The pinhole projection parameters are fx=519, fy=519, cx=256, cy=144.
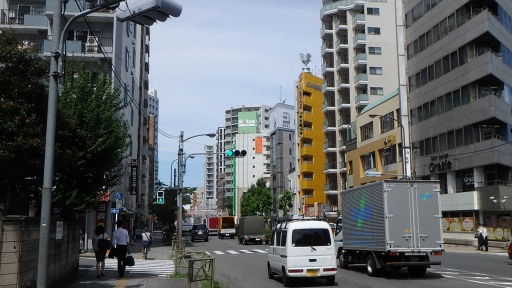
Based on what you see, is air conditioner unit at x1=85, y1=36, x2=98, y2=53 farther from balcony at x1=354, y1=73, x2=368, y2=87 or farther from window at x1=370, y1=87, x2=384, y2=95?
window at x1=370, y1=87, x2=384, y2=95

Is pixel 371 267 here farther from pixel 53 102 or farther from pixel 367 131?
pixel 367 131

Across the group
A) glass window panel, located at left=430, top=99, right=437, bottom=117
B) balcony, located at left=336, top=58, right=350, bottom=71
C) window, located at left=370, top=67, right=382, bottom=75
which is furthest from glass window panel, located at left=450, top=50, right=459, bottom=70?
balcony, located at left=336, top=58, right=350, bottom=71

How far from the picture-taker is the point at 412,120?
2009 inches

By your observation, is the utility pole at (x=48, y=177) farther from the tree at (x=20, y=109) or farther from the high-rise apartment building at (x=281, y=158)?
the high-rise apartment building at (x=281, y=158)

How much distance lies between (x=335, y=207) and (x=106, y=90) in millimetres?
54447

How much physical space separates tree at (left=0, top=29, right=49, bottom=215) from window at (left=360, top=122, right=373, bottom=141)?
152 feet

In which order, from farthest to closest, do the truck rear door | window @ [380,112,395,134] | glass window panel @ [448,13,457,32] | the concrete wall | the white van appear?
1. window @ [380,112,395,134]
2. glass window panel @ [448,13,457,32]
3. the truck rear door
4. the white van
5. the concrete wall

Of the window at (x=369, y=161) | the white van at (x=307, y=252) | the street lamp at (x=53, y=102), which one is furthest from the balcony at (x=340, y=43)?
the street lamp at (x=53, y=102)

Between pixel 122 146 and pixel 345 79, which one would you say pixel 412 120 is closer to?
pixel 345 79

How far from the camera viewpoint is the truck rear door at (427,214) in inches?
718

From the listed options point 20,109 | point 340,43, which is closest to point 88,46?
point 20,109

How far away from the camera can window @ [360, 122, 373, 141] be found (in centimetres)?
5727

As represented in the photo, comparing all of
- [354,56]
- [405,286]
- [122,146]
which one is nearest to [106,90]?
[122,146]

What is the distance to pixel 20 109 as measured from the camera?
1383 cm
